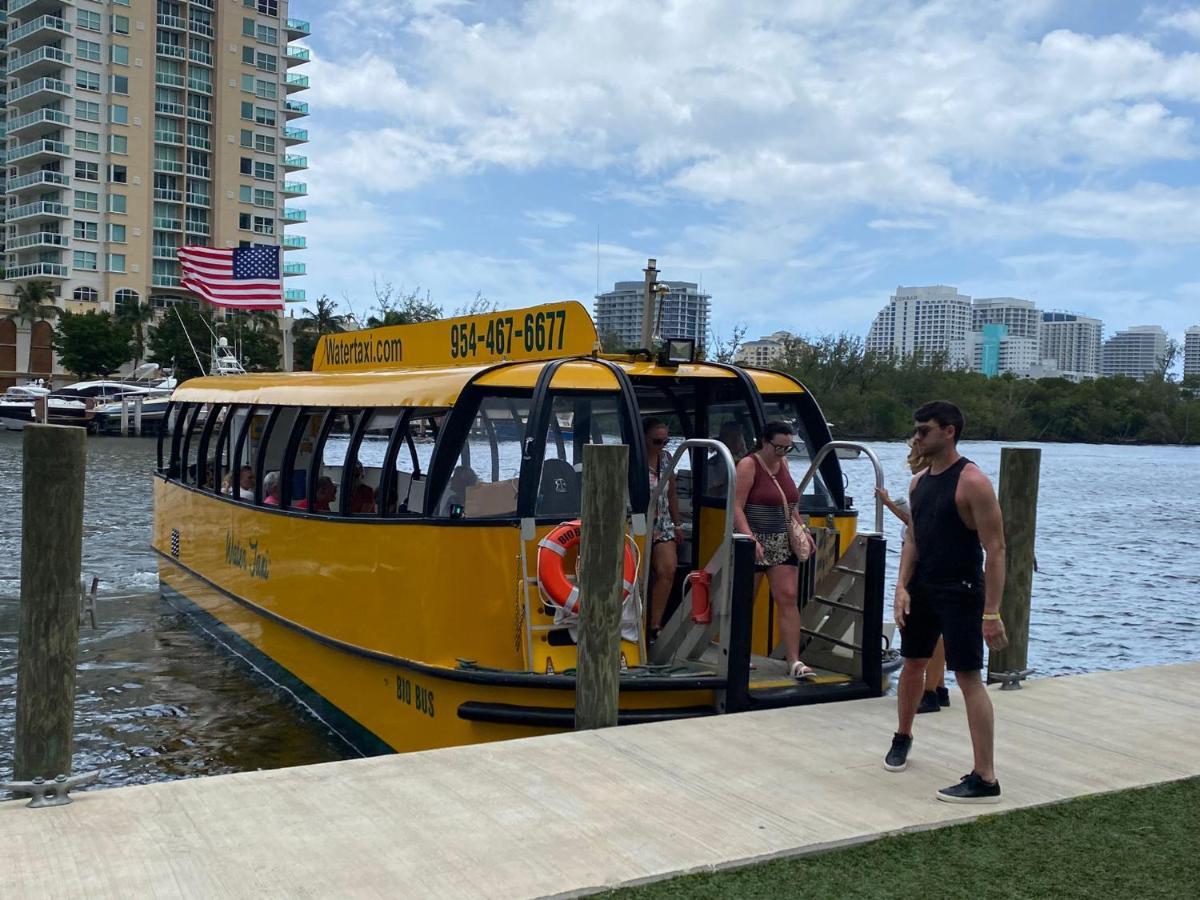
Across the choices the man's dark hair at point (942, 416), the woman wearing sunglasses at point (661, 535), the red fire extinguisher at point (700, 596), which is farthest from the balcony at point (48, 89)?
the man's dark hair at point (942, 416)

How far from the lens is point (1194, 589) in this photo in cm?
2309

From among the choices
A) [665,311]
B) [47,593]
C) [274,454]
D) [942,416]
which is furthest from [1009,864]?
[274,454]

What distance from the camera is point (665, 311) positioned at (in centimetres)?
941

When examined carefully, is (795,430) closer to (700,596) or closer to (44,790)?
(700,596)

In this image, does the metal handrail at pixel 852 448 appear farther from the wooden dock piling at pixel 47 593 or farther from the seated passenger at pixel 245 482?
the seated passenger at pixel 245 482

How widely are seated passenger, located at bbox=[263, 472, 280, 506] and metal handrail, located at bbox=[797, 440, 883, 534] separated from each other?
4372mm

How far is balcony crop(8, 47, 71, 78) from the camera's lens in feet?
275

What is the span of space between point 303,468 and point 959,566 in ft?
19.9

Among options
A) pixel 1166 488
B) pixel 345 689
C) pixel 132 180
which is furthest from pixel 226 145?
pixel 345 689

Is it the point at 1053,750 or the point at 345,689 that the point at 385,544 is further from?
the point at 1053,750

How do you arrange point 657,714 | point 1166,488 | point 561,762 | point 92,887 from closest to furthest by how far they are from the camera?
point 92,887
point 561,762
point 657,714
point 1166,488

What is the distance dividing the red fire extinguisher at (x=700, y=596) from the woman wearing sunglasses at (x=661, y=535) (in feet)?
2.19

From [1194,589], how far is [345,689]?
62.4 ft

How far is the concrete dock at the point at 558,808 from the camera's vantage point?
4500 mm
